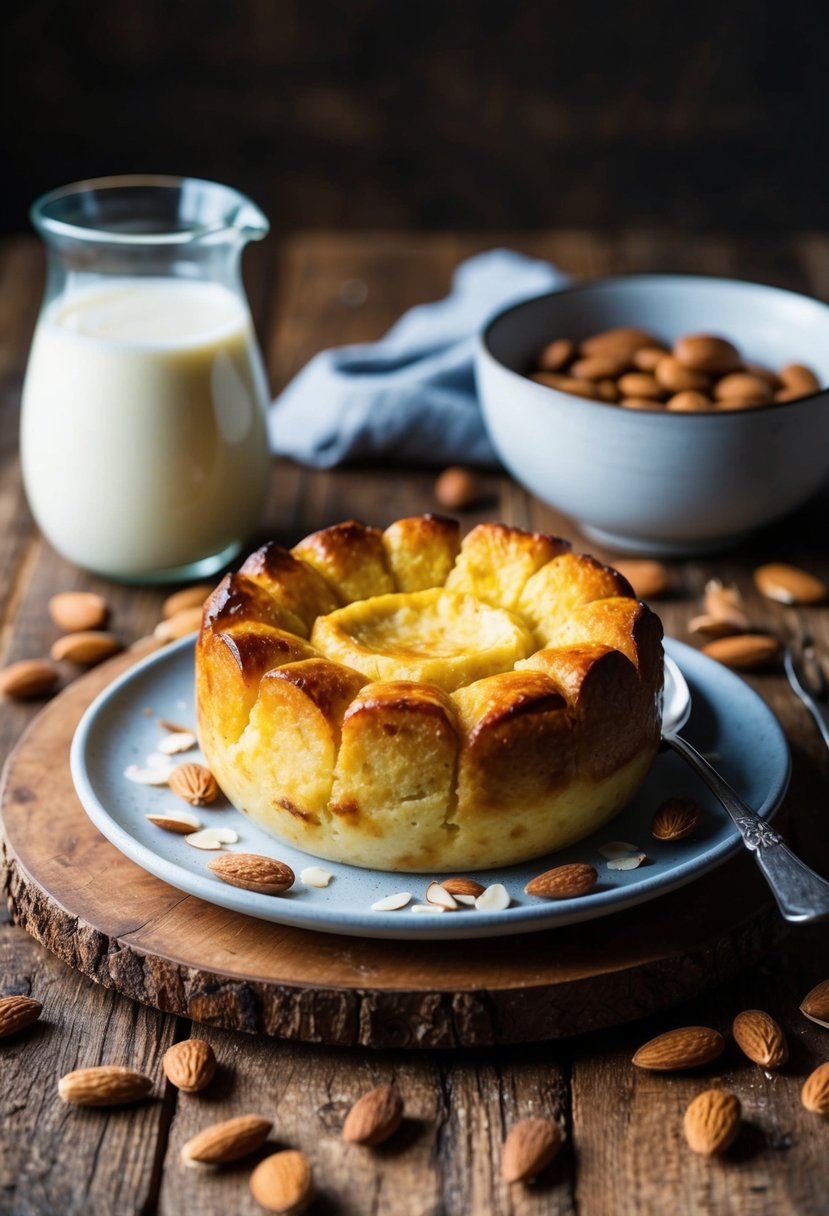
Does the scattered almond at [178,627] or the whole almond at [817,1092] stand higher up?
the whole almond at [817,1092]

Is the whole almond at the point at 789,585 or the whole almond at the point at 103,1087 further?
the whole almond at the point at 789,585

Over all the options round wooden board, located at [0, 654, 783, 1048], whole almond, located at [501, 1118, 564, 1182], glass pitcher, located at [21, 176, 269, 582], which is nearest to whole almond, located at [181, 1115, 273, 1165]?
round wooden board, located at [0, 654, 783, 1048]

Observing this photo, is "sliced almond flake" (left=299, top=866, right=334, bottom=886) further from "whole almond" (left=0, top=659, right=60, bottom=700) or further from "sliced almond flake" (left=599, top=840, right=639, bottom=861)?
"whole almond" (left=0, top=659, right=60, bottom=700)

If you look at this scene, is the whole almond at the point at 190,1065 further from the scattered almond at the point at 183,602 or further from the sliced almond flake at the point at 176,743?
the scattered almond at the point at 183,602

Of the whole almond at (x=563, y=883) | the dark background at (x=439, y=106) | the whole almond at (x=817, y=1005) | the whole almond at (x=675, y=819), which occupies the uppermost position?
the whole almond at (x=563, y=883)

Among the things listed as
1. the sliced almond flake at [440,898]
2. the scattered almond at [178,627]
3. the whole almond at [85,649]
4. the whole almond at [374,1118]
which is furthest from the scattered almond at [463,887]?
the whole almond at [85,649]

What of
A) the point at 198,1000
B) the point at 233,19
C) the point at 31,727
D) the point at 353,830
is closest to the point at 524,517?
the point at 31,727
